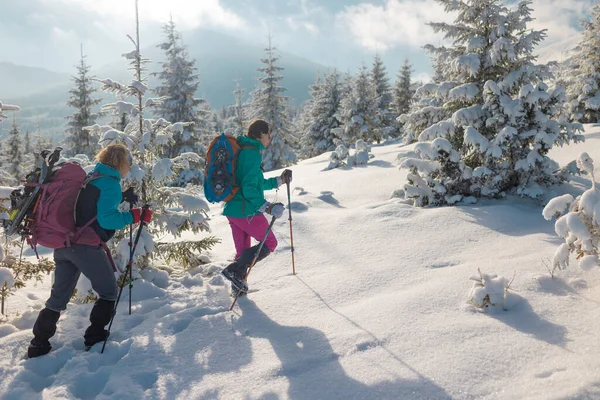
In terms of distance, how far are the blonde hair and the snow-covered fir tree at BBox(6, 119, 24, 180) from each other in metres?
40.0

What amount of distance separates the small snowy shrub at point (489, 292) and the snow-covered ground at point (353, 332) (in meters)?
0.09

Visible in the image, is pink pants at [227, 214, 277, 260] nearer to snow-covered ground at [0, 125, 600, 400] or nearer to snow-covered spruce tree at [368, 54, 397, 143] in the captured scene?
snow-covered ground at [0, 125, 600, 400]

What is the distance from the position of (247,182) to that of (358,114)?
25866 mm

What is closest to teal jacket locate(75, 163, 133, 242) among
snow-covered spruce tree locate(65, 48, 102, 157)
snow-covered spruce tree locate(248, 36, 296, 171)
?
snow-covered spruce tree locate(248, 36, 296, 171)

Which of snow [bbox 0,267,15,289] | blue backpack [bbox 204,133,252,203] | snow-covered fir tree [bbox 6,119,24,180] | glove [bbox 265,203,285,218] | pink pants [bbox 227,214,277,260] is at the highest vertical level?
snow-covered fir tree [bbox 6,119,24,180]

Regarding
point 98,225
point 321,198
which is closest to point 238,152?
point 98,225

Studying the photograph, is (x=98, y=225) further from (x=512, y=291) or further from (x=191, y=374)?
(x=512, y=291)

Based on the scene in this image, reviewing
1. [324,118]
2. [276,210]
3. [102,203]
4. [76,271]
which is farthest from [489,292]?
[324,118]

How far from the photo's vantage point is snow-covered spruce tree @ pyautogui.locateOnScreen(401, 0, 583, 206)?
6965mm

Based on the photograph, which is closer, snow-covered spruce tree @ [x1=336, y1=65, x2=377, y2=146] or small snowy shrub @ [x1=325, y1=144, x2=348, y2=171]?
small snowy shrub @ [x1=325, y1=144, x2=348, y2=171]

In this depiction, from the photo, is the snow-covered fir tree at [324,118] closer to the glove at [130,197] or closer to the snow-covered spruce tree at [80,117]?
the snow-covered spruce tree at [80,117]

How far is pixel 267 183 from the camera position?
195 inches

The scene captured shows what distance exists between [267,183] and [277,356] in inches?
92.1

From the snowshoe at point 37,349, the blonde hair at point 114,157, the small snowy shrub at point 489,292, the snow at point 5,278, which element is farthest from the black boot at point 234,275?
the small snowy shrub at point 489,292
